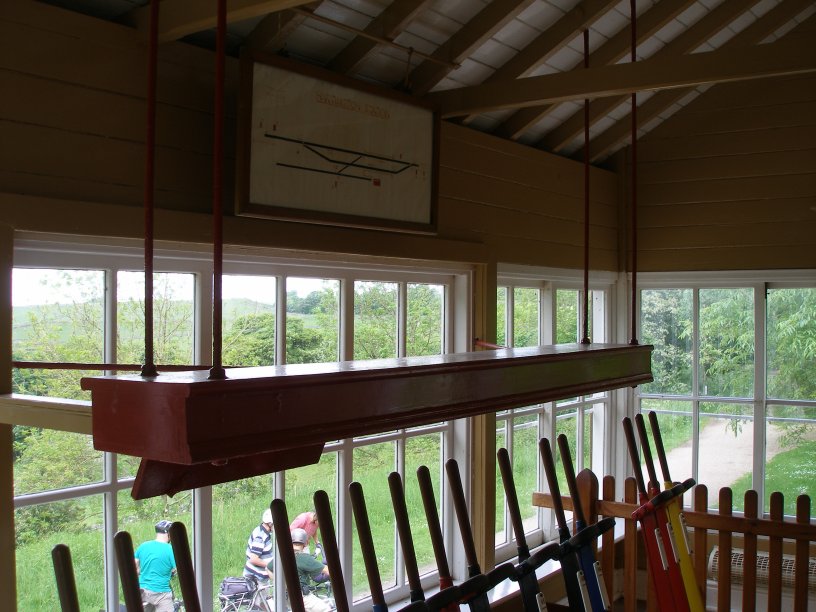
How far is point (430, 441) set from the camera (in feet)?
11.5

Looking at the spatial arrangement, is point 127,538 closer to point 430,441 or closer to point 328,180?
point 328,180

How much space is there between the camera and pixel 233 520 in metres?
2.63

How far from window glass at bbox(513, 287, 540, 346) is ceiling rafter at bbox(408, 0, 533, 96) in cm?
139

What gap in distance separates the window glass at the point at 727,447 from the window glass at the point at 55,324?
12.4 ft

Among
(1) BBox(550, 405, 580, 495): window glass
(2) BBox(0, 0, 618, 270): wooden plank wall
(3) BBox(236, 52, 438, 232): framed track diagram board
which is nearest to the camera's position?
(2) BBox(0, 0, 618, 270): wooden plank wall

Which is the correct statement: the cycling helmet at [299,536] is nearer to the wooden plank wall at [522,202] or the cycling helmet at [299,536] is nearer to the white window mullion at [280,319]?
the white window mullion at [280,319]

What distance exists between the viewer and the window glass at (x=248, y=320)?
8.75 ft

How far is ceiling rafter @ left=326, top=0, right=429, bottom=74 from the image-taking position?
8.89 feet

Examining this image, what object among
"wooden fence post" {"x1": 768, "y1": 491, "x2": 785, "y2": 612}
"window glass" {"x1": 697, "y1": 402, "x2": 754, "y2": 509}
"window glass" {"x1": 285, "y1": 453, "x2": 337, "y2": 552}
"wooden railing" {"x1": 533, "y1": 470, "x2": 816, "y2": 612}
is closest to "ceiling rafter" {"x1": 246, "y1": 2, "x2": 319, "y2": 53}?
"window glass" {"x1": 285, "y1": 453, "x2": 337, "y2": 552}

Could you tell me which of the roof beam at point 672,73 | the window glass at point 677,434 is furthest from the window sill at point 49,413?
the window glass at point 677,434

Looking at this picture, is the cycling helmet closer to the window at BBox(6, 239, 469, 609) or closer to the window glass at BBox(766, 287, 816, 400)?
the window at BBox(6, 239, 469, 609)

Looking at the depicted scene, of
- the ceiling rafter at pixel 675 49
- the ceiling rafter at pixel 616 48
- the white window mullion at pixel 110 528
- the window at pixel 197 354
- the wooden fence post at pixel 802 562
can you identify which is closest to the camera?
the window at pixel 197 354

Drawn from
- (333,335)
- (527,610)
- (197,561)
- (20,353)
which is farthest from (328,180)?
(527,610)

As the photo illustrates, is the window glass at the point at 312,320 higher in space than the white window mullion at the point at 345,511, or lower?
higher
